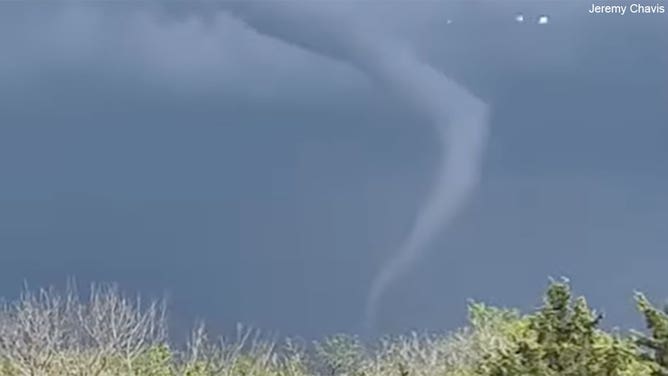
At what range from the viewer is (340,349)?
1654 inches

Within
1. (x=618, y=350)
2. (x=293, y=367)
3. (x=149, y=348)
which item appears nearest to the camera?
(x=618, y=350)

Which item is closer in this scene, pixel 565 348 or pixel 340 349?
pixel 565 348

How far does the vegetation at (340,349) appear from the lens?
516 inches

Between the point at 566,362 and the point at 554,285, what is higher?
the point at 554,285

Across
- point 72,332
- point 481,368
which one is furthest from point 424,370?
point 481,368

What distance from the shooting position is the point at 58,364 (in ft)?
90.9

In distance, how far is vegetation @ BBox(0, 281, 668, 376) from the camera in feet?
43.0

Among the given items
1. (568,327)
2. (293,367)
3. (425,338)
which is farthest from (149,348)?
(568,327)

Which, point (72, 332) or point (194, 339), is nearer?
point (72, 332)

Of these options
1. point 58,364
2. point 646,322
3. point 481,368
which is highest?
point 646,322

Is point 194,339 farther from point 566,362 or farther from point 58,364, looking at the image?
point 566,362

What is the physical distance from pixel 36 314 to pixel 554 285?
18403mm

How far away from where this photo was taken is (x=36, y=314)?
28.9 metres

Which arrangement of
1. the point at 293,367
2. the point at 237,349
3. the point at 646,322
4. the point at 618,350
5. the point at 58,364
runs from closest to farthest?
the point at 618,350, the point at 646,322, the point at 58,364, the point at 237,349, the point at 293,367
